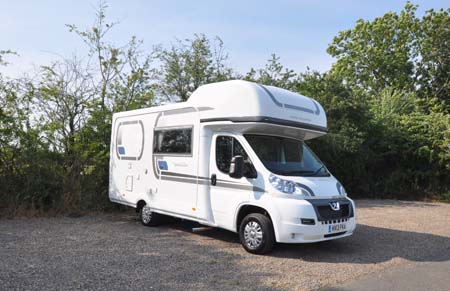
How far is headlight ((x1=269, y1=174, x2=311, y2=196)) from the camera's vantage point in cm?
653

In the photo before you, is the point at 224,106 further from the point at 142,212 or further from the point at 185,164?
the point at 142,212

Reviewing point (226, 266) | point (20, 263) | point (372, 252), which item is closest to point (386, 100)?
point (372, 252)

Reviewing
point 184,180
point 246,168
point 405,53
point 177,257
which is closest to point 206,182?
point 184,180

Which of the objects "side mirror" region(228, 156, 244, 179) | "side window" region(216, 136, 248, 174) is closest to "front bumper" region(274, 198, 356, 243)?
"side mirror" region(228, 156, 244, 179)

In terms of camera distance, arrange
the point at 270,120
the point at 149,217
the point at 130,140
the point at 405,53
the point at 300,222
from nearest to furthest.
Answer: the point at 300,222 → the point at 270,120 → the point at 149,217 → the point at 130,140 → the point at 405,53

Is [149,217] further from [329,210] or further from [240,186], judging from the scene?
[329,210]

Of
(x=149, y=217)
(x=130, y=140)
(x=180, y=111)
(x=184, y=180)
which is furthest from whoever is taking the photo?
(x=130, y=140)

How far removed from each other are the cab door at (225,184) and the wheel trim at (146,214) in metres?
2.21

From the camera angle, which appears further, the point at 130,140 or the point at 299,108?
the point at 130,140

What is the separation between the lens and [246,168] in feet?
23.0

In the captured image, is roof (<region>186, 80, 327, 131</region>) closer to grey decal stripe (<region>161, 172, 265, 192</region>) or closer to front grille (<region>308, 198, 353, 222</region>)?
grey decal stripe (<region>161, 172, 265, 192</region>)

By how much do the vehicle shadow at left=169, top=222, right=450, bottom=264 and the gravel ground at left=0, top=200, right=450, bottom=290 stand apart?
2cm

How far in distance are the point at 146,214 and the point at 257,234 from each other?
3449 millimetres

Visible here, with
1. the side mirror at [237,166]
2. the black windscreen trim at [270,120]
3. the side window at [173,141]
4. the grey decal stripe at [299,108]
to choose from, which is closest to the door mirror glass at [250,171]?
the side mirror at [237,166]
